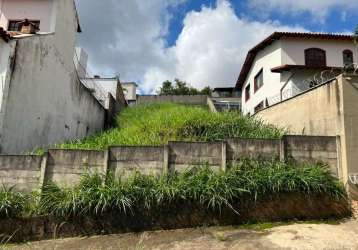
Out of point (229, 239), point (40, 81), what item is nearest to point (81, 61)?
point (40, 81)

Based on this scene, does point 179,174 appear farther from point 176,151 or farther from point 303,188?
point 303,188

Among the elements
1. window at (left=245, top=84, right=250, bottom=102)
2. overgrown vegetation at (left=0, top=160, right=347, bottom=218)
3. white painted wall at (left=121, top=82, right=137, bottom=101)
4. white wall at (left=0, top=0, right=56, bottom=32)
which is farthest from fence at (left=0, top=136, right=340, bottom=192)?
white painted wall at (left=121, top=82, right=137, bottom=101)

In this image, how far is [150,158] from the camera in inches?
323

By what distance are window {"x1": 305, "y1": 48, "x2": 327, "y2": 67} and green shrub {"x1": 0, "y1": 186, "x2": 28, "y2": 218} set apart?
Answer: 15945mm

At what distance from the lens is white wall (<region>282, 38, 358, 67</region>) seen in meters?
18.1

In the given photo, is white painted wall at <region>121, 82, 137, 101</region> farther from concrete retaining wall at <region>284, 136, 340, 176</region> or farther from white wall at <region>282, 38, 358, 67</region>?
concrete retaining wall at <region>284, 136, 340, 176</region>

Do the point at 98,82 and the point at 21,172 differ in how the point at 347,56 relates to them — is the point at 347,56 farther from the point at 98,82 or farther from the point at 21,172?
the point at 21,172

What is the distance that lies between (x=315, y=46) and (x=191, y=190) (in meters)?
14.4

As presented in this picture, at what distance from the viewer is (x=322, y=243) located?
20.8 feet

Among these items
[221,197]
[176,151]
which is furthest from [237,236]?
[176,151]

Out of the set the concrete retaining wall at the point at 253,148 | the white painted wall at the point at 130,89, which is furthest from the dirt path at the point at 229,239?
the white painted wall at the point at 130,89

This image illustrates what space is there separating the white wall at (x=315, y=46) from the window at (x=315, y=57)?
0.18 meters

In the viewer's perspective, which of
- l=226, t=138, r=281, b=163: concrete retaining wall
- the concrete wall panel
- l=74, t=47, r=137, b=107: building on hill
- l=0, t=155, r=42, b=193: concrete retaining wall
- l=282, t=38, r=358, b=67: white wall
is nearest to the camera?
l=0, t=155, r=42, b=193: concrete retaining wall

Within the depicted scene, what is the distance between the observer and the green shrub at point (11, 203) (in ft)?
24.0
